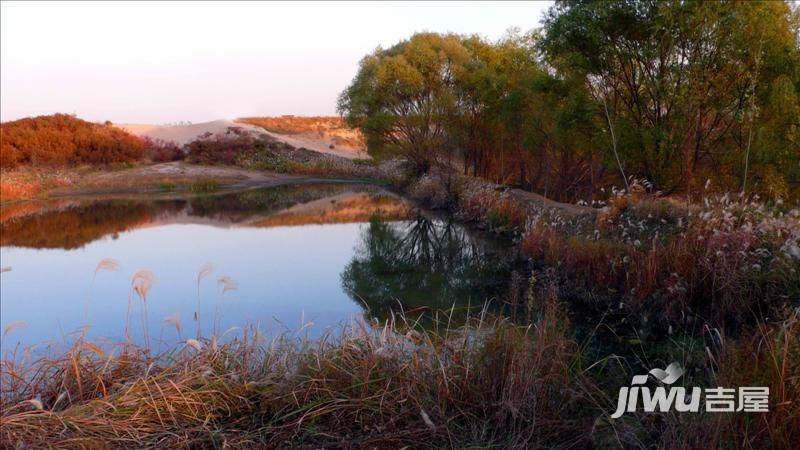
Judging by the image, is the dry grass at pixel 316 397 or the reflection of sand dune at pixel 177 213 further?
the reflection of sand dune at pixel 177 213

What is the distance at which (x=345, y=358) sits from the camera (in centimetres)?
412

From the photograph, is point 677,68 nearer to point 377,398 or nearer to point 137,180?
point 377,398

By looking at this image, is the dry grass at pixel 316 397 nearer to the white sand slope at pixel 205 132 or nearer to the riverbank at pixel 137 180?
the riverbank at pixel 137 180

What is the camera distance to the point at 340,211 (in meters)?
22.0

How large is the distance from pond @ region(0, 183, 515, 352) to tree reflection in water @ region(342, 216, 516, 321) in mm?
31

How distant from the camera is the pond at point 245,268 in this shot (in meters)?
7.41

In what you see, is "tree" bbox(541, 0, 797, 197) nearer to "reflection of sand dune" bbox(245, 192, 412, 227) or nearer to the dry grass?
the dry grass

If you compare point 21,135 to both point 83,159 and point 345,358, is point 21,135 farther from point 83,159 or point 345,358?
point 345,358

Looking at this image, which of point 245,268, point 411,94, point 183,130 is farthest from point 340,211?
point 183,130

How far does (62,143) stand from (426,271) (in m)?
31.8

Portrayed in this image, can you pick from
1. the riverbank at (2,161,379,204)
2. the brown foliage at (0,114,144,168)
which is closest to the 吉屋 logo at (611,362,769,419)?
the riverbank at (2,161,379,204)

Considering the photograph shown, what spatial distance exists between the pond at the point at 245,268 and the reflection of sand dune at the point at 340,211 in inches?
2.5

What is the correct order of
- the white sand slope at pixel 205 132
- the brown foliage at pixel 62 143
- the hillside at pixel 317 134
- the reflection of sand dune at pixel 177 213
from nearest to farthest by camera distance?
the reflection of sand dune at pixel 177 213 → the brown foliage at pixel 62 143 → the hillside at pixel 317 134 → the white sand slope at pixel 205 132

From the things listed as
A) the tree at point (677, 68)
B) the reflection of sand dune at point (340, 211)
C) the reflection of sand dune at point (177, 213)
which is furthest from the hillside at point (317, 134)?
the tree at point (677, 68)
